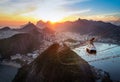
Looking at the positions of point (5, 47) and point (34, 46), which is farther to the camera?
point (34, 46)

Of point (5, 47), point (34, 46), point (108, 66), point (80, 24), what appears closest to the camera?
point (108, 66)

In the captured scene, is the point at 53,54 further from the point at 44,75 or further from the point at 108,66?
the point at 108,66

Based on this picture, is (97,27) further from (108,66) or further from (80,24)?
(108,66)

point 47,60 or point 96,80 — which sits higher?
point 47,60

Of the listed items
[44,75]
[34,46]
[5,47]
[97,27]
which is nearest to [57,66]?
[44,75]

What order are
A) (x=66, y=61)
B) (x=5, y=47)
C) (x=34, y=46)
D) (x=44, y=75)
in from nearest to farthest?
(x=44, y=75), (x=66, y=61), (x=5, y=47), (x=34, y=46)

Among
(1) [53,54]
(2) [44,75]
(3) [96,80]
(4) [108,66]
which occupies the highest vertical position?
(1) [53,54]
